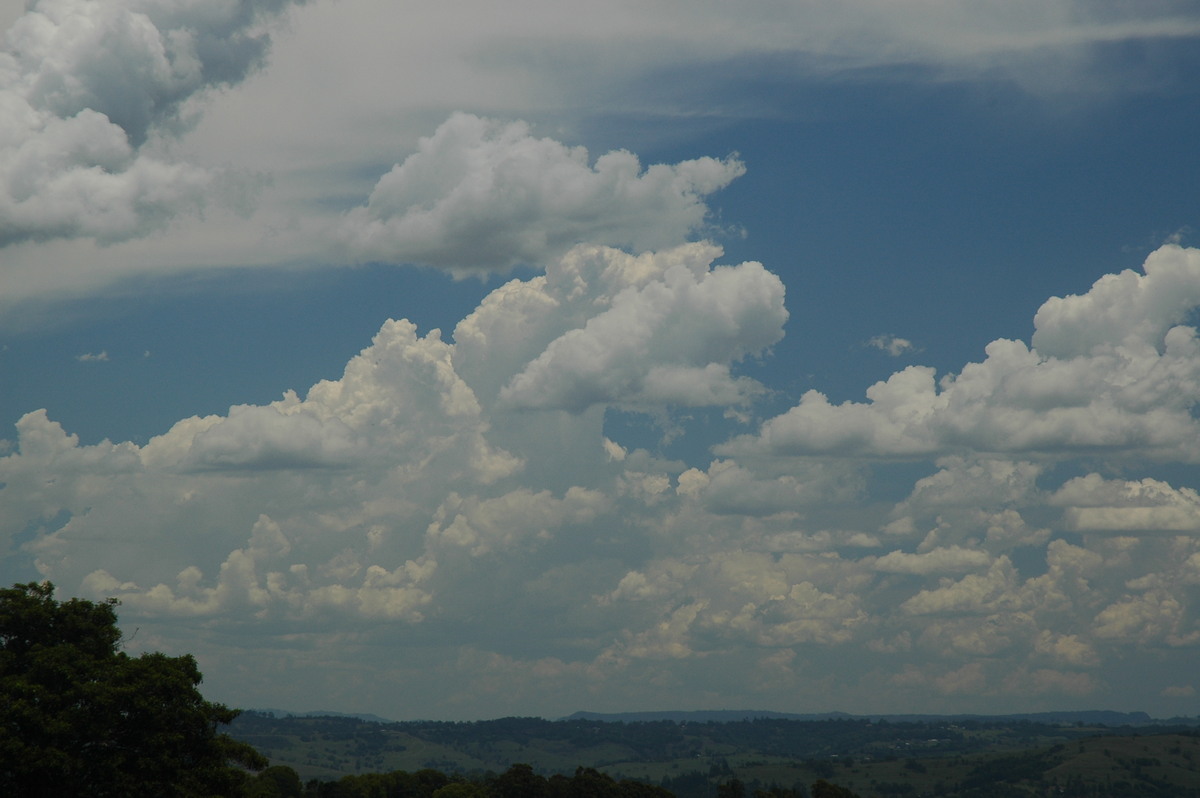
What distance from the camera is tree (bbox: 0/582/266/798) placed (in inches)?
3167

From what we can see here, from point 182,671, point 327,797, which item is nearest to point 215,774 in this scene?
point 182,671

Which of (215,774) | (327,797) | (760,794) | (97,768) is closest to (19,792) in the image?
(97,768)

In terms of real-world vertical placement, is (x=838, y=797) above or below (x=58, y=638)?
below

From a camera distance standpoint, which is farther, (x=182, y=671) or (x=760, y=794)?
(x=760, y=794)

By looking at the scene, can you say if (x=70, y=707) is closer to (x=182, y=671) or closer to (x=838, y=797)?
(x=182, y=671)

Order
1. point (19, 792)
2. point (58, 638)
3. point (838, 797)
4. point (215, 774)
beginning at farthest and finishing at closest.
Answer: point (838, 797) < point (58, 638) < point (215, 774) < point (19, 792)

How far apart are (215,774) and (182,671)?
7992mm

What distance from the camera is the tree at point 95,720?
8044 centimetres

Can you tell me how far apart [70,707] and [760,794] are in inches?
5431

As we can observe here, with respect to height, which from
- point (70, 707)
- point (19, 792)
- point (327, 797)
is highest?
point (70, 707)

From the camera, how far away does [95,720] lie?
83.8 metres

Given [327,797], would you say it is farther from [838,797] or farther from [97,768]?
[97,768]

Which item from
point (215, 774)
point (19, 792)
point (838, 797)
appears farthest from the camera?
point (838, 797)

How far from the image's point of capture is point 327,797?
199000 mm
